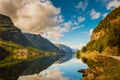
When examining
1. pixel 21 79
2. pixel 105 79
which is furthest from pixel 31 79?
pixel 105 79

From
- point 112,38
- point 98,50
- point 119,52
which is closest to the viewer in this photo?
point 119,52

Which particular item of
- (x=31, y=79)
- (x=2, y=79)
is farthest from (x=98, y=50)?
(x=2, y=79)

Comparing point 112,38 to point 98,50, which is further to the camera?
point 98,50

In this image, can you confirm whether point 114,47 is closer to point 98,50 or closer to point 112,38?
point 112,38

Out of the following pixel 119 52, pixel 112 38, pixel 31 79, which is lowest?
pixel 31 79

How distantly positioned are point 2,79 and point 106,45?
87419 mm

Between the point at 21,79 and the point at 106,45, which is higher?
the point at 106,45

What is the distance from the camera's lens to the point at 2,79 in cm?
7044

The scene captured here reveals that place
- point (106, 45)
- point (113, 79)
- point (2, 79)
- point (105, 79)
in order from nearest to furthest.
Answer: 1. point (113, 79)
2. point (105, 79)
3. point (2, 79)
4. point (106, 45)

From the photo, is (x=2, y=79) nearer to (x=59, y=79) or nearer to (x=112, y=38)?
(x=59, y=79)

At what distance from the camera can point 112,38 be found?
134m

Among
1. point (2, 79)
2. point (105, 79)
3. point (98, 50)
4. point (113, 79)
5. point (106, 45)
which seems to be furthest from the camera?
point (98, 50)

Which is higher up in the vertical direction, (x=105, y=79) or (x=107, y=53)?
(x=107, y=53)

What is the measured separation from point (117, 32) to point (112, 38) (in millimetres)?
5029
